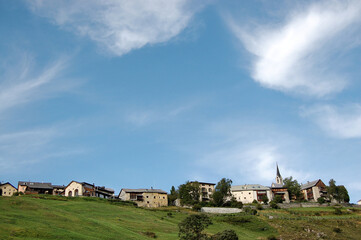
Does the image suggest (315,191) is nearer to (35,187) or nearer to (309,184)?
(309,184)

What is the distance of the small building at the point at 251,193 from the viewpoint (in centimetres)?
17238

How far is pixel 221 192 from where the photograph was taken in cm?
14512

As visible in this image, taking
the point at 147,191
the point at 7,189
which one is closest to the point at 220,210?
the point at 147,191

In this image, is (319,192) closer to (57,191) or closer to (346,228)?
(346,228)

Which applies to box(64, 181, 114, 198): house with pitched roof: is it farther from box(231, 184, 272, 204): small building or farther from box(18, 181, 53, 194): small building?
box(231, 184, 272, 204): small building

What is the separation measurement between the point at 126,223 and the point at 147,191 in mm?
75434

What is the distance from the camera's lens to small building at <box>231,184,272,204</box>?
6786 inches

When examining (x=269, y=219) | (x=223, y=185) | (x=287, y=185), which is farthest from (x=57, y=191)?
(x=287, y=185)

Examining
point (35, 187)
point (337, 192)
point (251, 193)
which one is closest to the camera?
point (35, 187)

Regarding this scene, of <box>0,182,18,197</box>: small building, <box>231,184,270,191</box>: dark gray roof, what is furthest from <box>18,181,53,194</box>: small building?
<box>231,184,270,191</box>: dark gray roof

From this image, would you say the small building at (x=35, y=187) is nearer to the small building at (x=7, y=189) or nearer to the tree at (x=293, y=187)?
the small building at (x=7, y=189)

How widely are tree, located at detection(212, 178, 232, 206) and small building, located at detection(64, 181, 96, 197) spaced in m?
49.8

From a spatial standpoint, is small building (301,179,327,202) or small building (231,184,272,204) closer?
small building (301,179,327,202)

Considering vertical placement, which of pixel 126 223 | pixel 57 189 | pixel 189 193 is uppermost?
pixel 57 189
